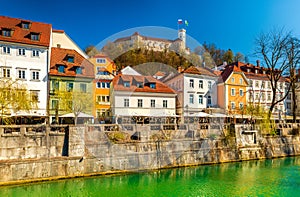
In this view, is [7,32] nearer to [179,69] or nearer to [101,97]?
[101,97]

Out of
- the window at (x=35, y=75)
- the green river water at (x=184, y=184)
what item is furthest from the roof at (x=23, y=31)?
the green river water at (x=184, y=184)

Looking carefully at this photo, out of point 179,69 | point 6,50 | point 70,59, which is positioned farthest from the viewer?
point 70,59

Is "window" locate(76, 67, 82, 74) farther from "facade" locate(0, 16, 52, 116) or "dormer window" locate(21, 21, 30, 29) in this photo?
"dormer window" locate(21, 21, 30, 29)

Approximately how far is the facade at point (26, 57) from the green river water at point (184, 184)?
1087 centimetres

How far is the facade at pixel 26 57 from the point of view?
23.3 metres

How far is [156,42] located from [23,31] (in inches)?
870

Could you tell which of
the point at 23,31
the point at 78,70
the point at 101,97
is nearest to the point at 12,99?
the point at 101,97

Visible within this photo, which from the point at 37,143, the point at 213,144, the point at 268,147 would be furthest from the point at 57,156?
the point at 268,147

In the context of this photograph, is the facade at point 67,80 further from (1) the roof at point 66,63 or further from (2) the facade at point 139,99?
(2) the facade at point 139,99

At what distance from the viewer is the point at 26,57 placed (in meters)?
24.1

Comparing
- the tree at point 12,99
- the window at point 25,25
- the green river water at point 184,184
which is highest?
the window at point 25,25

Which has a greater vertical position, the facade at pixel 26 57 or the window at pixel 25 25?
the window at pixel 25 25

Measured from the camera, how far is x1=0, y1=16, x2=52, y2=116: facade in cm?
2327

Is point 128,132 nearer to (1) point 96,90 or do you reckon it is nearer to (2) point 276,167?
(1) point 96,90
